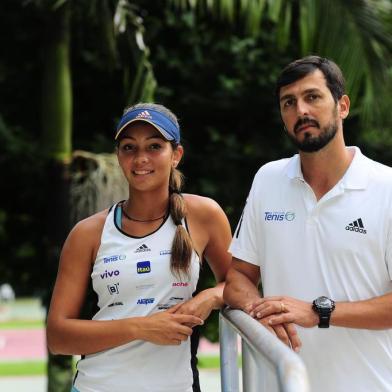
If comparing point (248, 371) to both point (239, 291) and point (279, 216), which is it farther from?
point (279, 216)

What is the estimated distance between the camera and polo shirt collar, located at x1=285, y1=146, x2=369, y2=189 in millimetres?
2863

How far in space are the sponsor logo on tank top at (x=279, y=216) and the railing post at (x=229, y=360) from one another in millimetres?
385

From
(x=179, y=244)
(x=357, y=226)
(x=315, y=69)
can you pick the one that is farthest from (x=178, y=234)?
(x=315, y=69)

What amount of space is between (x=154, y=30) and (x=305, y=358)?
513 centimetres

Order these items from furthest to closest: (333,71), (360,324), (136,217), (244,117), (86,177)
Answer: (244,117) < (86,177) < (136,217) < (333,71) < (360,324)

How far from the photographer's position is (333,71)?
2936 millimetres

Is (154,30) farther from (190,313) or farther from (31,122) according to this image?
(190,313)

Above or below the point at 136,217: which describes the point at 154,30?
above

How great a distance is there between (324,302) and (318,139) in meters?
0.53

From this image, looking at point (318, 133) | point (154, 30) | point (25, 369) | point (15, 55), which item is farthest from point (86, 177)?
point (25, 369)

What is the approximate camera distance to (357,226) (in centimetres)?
279

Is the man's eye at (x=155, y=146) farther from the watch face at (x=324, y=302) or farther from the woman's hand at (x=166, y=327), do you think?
the watch face at (x=324, y=302)

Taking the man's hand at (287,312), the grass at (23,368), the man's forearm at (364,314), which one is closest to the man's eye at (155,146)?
the man's hand at (287,312)

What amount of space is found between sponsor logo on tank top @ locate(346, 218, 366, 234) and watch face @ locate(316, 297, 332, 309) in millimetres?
244
